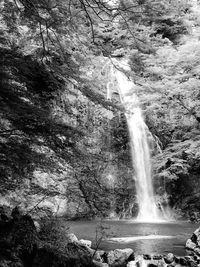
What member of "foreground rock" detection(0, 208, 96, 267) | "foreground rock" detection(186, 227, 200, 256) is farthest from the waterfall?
"foreground rock" detection(0, 208, 96, 267)

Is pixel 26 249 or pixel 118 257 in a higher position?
pixel 26 249

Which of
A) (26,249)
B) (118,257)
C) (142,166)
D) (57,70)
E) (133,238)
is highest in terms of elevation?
(142,166)

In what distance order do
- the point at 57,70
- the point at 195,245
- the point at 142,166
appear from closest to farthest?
1. the point at 57,70
2. the point at 195,245
3. the point at 142,166

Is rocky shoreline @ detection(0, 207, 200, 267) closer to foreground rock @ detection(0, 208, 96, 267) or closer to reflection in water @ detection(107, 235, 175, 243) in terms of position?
foreground rock @ detection(0, 208, 96, 267)

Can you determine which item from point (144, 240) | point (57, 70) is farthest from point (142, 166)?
point (57, 70)

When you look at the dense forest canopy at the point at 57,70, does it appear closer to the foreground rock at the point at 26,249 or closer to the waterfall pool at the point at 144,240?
the foreground rock at the point at 26,249

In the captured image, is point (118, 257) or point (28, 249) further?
point (118, 257)

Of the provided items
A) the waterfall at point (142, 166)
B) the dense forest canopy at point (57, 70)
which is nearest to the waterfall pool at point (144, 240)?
the dense forest canopy at point (57, 70)

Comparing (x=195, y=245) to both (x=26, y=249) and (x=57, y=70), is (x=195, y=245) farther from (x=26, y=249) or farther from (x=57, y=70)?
(x=57, y=70)

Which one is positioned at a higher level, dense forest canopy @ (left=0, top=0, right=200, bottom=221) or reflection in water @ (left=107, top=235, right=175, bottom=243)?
dense forest canopy @ (left=0, top=0, right=200, bottom=221)

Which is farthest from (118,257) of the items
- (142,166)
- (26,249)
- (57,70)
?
(142,166)

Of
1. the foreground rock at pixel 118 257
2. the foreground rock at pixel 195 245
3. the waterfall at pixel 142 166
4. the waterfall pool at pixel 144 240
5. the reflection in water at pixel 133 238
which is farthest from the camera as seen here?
the waterfall at pixel 142 166

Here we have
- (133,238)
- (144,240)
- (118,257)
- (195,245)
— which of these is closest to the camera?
(118,257)

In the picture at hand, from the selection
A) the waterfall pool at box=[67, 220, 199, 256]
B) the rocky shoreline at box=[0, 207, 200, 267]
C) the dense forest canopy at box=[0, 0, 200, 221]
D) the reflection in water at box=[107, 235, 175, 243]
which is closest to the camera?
the dense forest canopy at box=[0, 0, 200, 221]
